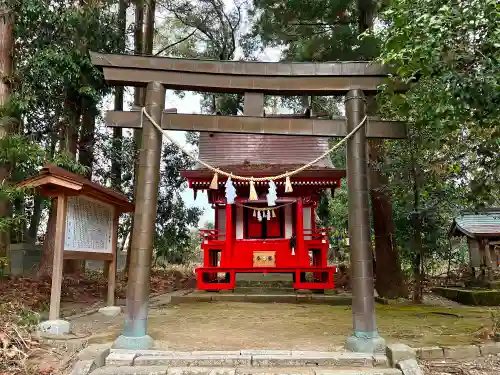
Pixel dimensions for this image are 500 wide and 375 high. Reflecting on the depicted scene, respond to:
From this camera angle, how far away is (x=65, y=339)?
5.86 m

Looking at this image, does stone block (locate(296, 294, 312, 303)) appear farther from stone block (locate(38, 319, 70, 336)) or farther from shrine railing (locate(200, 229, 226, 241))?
stone block (locate(38, 319, 70, 336))

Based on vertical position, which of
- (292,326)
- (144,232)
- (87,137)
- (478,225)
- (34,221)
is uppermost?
(87,137)

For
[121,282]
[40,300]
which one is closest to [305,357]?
[40,300]

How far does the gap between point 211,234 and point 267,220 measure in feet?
6.12

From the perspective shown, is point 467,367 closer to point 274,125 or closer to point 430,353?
point 430,353

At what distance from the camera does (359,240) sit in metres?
5.55

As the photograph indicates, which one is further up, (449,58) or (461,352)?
(449,58)

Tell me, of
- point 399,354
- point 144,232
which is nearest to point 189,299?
point 144,232

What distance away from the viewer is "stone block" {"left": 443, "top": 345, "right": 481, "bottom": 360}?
479cm

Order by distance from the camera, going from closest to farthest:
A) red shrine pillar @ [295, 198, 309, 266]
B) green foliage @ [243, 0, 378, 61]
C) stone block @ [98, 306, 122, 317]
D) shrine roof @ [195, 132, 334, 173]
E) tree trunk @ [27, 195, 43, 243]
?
stone block @ [98, 306, 122, 317] → green foliage @ [243, 0, 378, 61] → red shrine pillar @ [295, 198, 309, 266] → shrine roof @ [195, 132, 334, 173] → tree trunk @ [27, 195, 43, 243]

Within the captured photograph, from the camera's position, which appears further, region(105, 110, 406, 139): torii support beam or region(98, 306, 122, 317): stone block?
region(98, 306, 122, 317): stone block

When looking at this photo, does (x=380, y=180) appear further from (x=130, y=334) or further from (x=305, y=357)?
(x=130, y=334)

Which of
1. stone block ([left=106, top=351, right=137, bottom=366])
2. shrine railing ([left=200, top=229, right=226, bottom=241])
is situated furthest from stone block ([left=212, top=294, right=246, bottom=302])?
stone block ([left=106, top=351, right=137, bottom=366])

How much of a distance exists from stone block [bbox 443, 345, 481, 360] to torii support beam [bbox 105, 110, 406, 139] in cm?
288
